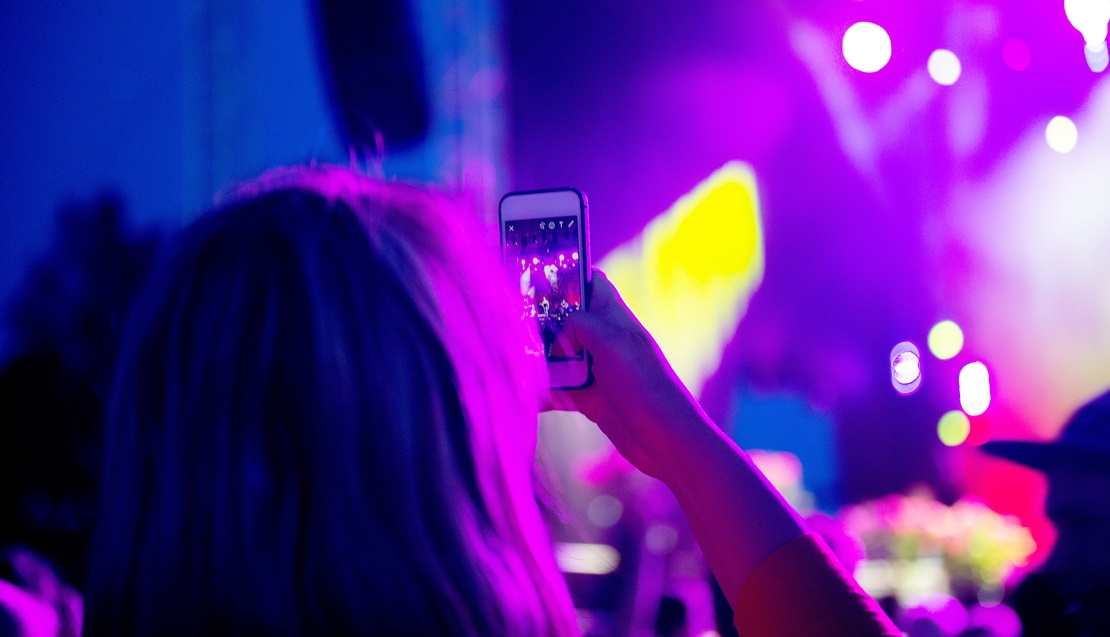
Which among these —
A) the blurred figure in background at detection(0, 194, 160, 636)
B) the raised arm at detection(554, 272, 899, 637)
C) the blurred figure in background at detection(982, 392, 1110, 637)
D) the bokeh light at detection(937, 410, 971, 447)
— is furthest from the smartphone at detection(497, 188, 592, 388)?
the bokeh light at detection(937, 410, 971, 447)

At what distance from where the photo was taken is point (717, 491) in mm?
452

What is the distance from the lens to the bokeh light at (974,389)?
2773 millimetres

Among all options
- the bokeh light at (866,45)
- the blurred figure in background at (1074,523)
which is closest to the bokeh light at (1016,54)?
the bokeh light at (866,45)

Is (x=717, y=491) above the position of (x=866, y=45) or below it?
below

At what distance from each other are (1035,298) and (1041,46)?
86cm

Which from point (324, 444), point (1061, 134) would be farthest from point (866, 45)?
point (324, 444)

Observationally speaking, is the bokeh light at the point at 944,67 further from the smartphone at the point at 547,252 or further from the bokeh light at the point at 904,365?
the smartphone at the point at 547,252

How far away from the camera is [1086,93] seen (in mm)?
2719

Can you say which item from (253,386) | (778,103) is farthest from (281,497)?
(778,103)

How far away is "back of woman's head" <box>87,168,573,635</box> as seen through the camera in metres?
0.35

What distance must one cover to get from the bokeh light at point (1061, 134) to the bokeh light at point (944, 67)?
373 mm

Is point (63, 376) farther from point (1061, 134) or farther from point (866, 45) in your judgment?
point (1061, 134)

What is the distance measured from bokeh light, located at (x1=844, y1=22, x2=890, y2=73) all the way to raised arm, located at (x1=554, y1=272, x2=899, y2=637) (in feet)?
8.07

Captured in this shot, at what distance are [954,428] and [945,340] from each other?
31 cm
